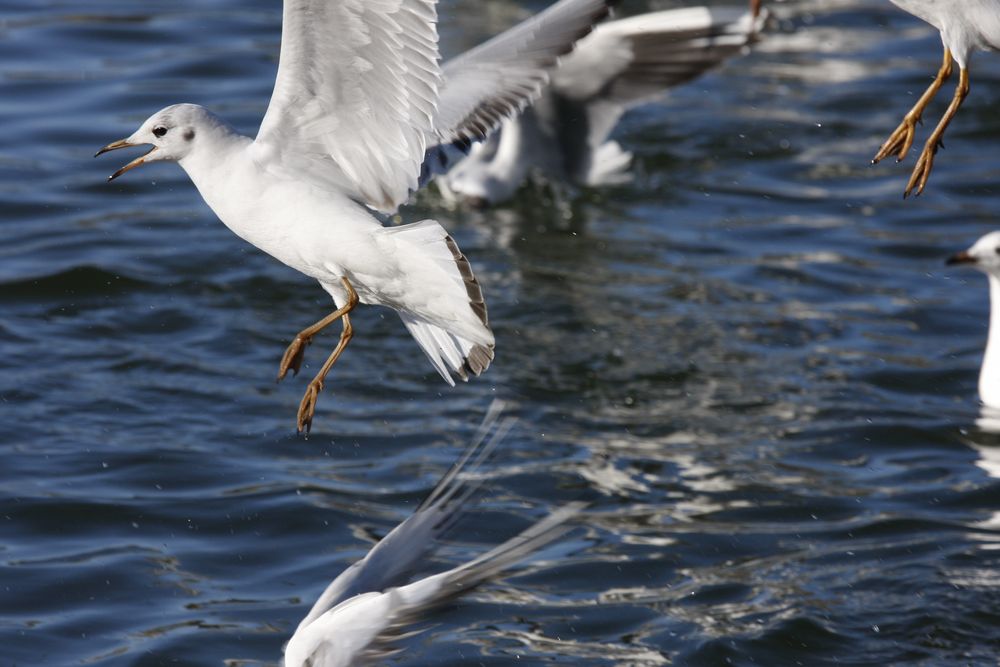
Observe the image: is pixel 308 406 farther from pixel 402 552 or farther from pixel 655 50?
pixel 655 50

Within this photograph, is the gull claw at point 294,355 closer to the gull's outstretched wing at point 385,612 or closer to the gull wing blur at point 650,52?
the gull's outstretched wing at point 385,612

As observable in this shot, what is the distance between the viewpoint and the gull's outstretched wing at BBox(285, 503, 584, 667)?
4.55m

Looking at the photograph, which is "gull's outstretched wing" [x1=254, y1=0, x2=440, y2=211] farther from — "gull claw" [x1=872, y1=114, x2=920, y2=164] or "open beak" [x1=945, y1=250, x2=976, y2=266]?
"open beak" [x1=945, y1=250, x2=976, y2=266]

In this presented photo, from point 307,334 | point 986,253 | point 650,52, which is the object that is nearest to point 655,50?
point 650,52

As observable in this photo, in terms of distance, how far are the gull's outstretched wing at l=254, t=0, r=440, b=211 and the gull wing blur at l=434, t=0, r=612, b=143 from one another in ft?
3.77

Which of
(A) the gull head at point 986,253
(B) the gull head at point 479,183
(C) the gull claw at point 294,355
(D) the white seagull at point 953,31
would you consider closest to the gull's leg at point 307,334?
(C) the gull claw at point 294,355

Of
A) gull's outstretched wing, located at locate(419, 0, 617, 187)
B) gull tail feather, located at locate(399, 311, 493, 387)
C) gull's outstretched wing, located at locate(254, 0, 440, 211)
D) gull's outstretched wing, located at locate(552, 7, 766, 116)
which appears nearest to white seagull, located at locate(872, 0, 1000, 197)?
gull's outstretched wing, located at locate(419, 0, 617, 187)

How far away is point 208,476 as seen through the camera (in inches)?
297

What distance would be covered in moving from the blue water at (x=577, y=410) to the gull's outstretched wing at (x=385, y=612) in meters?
1.53

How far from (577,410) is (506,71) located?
6.12 feet

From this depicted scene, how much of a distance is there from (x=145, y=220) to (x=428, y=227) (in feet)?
19.0

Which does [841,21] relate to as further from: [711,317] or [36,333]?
[36,333]

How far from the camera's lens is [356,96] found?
5266 mm

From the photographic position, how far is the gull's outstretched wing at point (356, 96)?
4980mm
